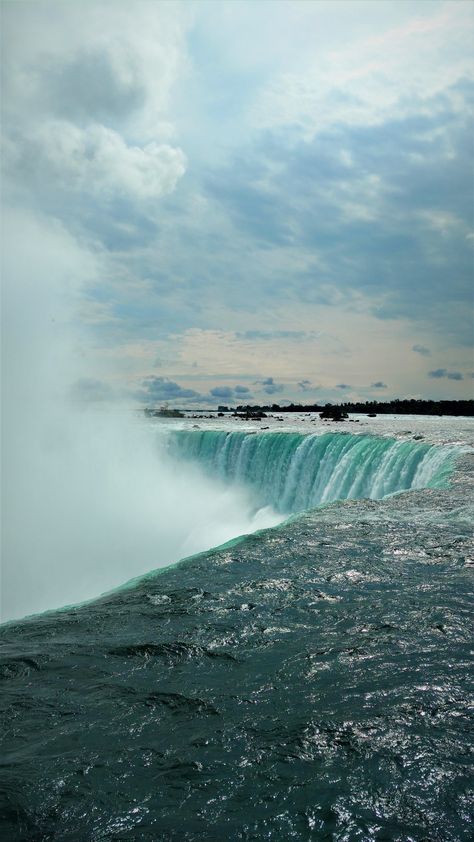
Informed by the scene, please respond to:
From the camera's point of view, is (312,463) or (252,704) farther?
(312,463)

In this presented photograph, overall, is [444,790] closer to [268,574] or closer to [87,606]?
[268,574]

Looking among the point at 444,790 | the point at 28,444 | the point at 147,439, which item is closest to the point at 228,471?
the point at 147,439

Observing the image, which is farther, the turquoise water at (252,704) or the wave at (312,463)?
the wave at (312,463)

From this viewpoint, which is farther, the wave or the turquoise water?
the wave
